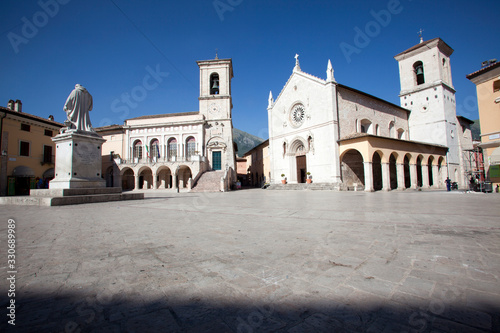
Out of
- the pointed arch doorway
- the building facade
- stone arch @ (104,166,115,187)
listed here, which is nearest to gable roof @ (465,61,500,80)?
the building facade

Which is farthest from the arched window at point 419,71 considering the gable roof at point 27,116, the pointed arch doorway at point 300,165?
the gable roof at point 27,116

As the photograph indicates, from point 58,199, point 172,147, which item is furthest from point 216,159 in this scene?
point 58,199

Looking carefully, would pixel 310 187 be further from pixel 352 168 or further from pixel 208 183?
pixel 208 183

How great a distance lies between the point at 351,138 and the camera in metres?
20.0

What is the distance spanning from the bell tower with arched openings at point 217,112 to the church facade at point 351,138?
19.8 feet

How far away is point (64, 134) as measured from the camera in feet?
30.6

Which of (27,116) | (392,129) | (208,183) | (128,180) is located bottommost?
(208,183)

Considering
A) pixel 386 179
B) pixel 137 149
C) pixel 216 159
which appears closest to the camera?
pixel 386 179

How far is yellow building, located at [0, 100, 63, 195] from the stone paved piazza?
25.4m

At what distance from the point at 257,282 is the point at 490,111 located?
21849 millimetres

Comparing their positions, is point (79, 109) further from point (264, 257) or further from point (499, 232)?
point (499, 232)

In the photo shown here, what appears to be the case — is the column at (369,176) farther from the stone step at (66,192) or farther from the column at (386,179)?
the stone step at (66,192)

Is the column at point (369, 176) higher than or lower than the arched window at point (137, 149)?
lower

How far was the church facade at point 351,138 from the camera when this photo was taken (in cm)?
2080
